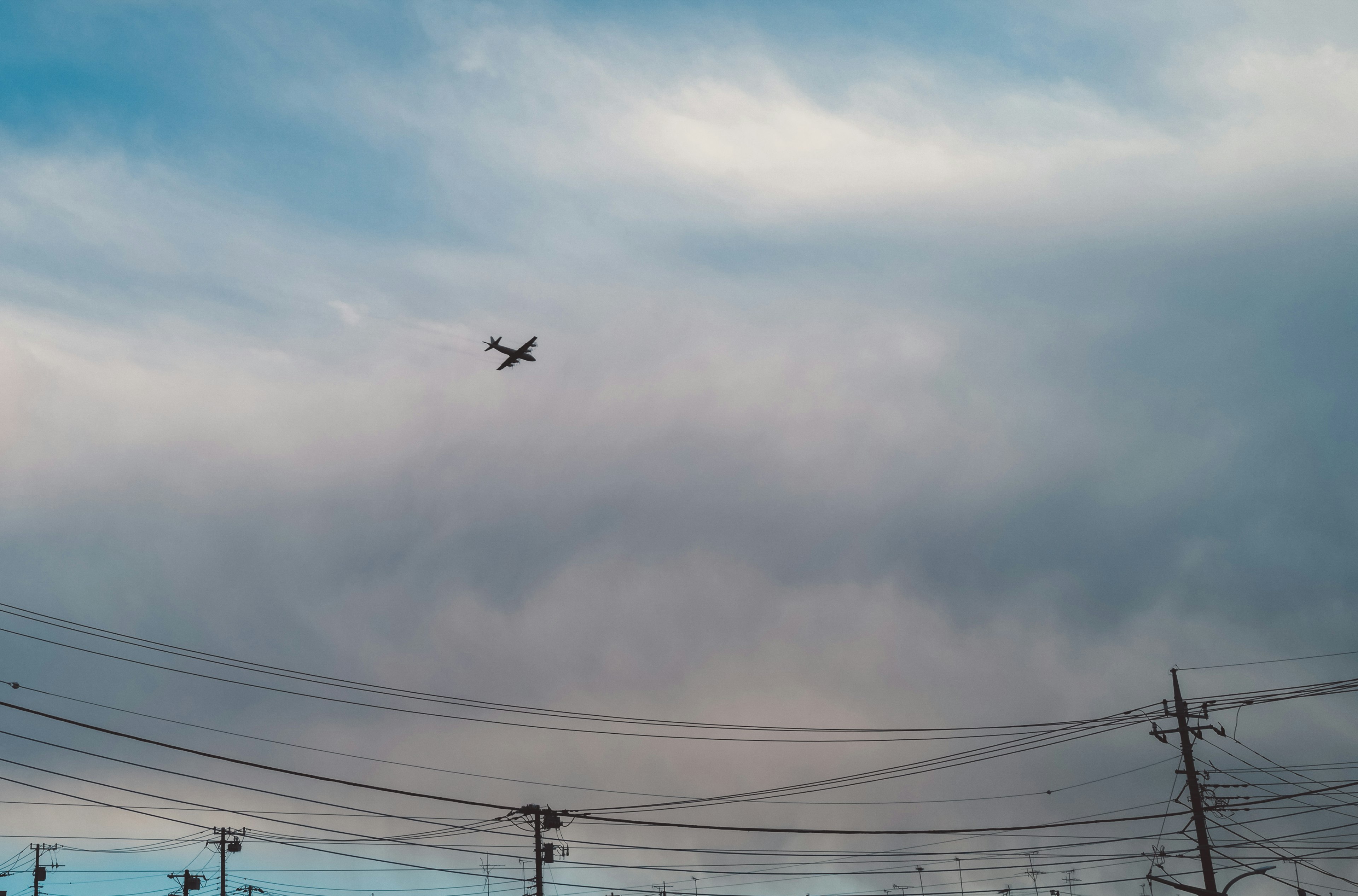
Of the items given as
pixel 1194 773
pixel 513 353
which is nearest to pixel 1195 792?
pixel 1194 773

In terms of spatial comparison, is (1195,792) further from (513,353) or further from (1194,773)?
(513,353)

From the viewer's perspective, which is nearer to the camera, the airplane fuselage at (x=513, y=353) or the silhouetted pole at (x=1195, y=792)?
the silhouetted pole at (x=1195, y=792)

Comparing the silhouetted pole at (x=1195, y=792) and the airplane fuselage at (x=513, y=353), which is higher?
the airplane fuselage at (x=513, y=353)

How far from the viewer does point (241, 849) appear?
92.4 meters

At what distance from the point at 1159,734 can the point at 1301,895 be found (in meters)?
15.8

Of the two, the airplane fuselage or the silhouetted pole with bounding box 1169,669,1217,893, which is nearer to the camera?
the silhouetted pole with bounding box 1169,669,1217,893

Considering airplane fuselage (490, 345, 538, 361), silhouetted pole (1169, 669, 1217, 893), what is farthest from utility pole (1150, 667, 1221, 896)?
airplane fuselage (490, 345, 538, 361)

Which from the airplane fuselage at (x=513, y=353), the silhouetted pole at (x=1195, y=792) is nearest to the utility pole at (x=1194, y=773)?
the silhouetted pole at (x=1195, y=792)

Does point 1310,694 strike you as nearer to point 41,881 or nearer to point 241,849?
point 241,849

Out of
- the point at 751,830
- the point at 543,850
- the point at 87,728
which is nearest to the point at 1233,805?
the point at 751,830

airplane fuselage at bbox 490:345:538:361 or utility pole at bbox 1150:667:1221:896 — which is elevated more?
airplane fuselage at bbox 490:345:538:361

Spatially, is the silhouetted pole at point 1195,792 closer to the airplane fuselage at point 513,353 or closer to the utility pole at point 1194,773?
the utility pole at point 1194,773

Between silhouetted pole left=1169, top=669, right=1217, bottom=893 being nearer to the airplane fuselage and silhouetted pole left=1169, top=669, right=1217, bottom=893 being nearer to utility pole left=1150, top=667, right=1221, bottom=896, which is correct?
utility pole left=1150, top=667, right=1221, bottom=896

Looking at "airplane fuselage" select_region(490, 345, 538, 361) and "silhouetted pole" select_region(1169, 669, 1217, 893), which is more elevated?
"airplane fuselage" select_region(490, 345, 538, 361)
